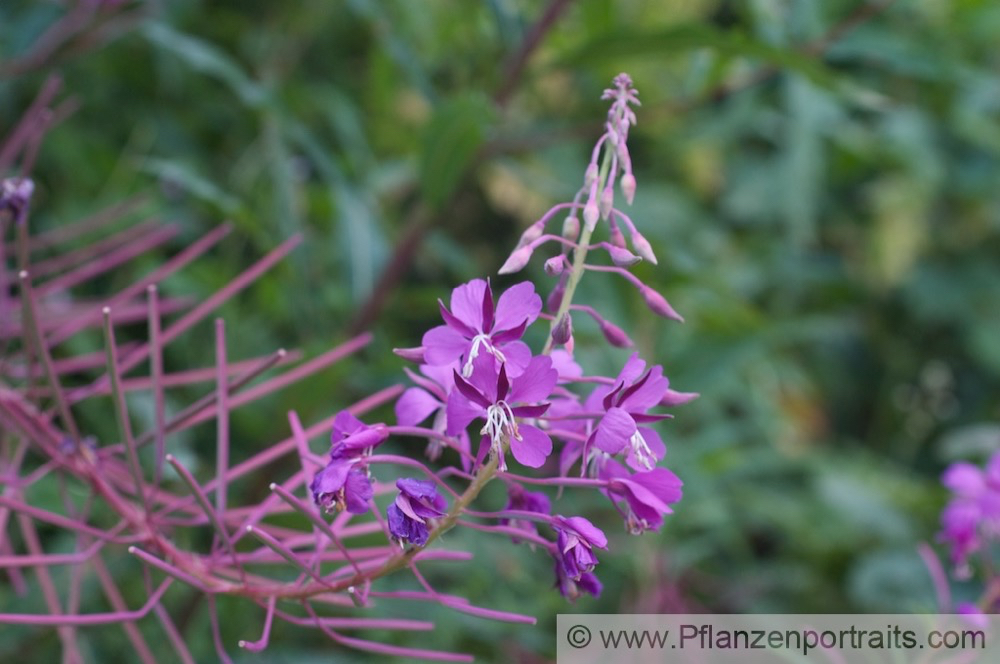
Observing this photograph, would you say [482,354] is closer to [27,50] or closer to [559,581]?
[559,581]

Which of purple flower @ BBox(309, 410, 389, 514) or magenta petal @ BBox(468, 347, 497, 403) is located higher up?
magenta petal @ BBox(468, 347, 497, 403)

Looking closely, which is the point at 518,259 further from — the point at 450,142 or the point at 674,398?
the point at 450,142

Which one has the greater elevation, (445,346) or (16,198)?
(16,198)

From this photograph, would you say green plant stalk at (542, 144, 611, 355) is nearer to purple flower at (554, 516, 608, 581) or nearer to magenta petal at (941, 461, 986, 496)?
purple flower at (554, 516, 608, 581)

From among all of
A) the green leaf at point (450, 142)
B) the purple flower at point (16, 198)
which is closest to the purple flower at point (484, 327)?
the purple flower at point (16, 198)

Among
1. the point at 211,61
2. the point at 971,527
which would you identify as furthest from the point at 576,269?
the point at 211,61

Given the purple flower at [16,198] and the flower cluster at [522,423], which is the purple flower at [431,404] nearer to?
the flower cluster at [522,423]

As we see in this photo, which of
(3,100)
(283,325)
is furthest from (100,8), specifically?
(283,325)

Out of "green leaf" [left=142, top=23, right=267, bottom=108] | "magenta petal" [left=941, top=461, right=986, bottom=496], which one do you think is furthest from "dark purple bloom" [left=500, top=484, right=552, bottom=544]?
"green leaf" [left=142, top=23, right=267, bottom=108]
